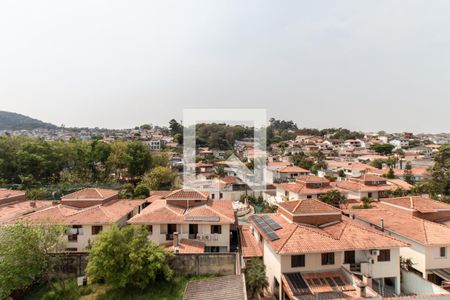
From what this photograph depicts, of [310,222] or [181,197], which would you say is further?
[181,197]

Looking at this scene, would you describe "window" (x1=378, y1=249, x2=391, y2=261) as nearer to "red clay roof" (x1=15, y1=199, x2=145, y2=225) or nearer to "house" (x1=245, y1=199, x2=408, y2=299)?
"house" (x1=245, y1=199, x2=408, y2=299)

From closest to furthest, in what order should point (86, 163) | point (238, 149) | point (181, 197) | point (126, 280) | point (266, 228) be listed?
point (126, 280), point (266, 228), point (181, 197), point (86, 163), point (238, 149)

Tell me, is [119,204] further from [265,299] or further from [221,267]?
[265,299]

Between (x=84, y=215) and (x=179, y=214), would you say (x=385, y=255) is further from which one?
(x=84, y=215)

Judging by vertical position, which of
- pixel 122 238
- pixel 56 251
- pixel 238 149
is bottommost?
pixel 56 251

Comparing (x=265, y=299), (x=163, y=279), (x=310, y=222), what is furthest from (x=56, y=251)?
(x=310, y=222)

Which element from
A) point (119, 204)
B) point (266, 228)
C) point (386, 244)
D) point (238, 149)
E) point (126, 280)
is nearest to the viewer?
point (126, 280)

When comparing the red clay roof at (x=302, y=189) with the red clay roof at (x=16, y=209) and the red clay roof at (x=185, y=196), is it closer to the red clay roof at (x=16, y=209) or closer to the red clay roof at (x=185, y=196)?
the red clay roof at (x=185, y=196)
